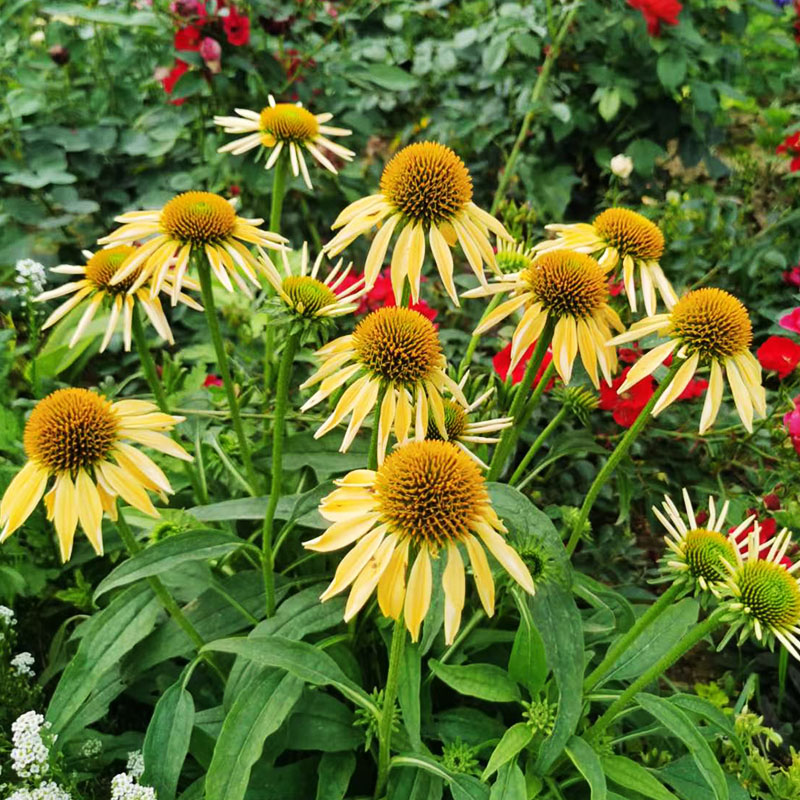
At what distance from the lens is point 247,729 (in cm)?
108

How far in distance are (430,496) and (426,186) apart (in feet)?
1.54

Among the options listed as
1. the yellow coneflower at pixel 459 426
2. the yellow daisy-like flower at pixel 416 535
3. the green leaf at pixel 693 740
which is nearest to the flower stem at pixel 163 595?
the yellow daisy-like flower at pixel 416 535

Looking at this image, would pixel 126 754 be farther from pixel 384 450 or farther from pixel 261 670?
pixel 384 450

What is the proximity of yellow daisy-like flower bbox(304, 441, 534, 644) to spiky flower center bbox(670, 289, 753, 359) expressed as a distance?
0.39 m

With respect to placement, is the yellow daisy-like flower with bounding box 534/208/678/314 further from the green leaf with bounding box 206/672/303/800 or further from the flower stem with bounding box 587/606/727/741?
the green leaf with bounding box 206/672/303/800

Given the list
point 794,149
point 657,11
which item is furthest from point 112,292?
point 794,149

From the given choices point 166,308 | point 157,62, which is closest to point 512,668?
point 166,308

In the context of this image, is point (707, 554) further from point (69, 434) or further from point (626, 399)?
point (69, 434)

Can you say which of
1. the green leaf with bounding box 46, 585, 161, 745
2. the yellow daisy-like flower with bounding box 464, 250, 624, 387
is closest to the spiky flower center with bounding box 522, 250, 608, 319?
the yellow daisy-like flower with bounding box 464, 250, 624, 387

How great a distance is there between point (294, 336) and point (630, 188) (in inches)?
78.6

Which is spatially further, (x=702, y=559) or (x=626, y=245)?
(x=626, y=245)

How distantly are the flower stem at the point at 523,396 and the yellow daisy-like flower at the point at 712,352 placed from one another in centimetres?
11

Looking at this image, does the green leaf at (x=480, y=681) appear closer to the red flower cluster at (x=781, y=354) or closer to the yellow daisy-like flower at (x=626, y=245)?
the yellow daisy-like flower at (x=626, y=245)

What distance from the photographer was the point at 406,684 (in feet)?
3.75
